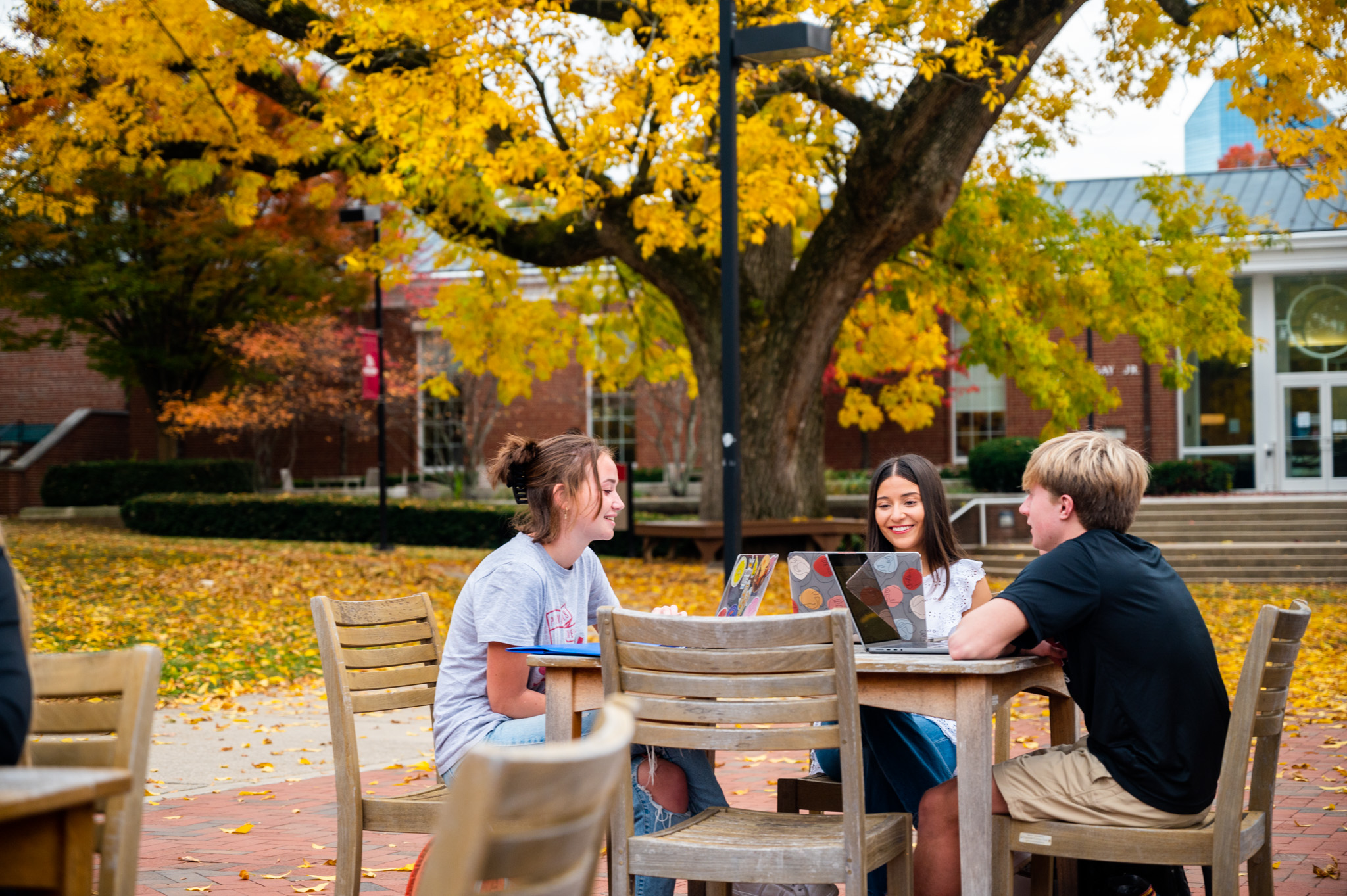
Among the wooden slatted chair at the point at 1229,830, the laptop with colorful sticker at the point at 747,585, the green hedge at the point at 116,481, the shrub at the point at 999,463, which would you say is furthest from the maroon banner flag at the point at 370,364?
the wooden slatted chair at the point at 1229,830

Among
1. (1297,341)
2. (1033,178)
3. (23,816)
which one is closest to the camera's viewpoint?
(23,816)

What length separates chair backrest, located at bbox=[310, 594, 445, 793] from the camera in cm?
382

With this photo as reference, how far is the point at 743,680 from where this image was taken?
311cm

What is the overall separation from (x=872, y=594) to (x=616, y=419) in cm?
2923

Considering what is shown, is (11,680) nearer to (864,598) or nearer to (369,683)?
(369,683)

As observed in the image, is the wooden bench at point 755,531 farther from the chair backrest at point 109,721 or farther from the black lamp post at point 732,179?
the chair backrest at point 109,721

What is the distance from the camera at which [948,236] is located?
16.3 metres

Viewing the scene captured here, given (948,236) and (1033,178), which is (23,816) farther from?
(1033,178)

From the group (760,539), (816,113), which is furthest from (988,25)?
(760,539)

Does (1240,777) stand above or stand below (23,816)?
below

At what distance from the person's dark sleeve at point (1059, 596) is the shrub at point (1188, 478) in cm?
2420

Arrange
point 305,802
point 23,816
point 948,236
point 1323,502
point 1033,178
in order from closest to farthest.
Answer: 1. point 23,816
2. point 305,802
3. point 948,236
4. point 1033,178
5. point 1323,502

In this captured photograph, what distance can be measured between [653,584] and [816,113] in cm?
614

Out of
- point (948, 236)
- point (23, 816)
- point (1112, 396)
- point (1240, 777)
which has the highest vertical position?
point (948, 236)
